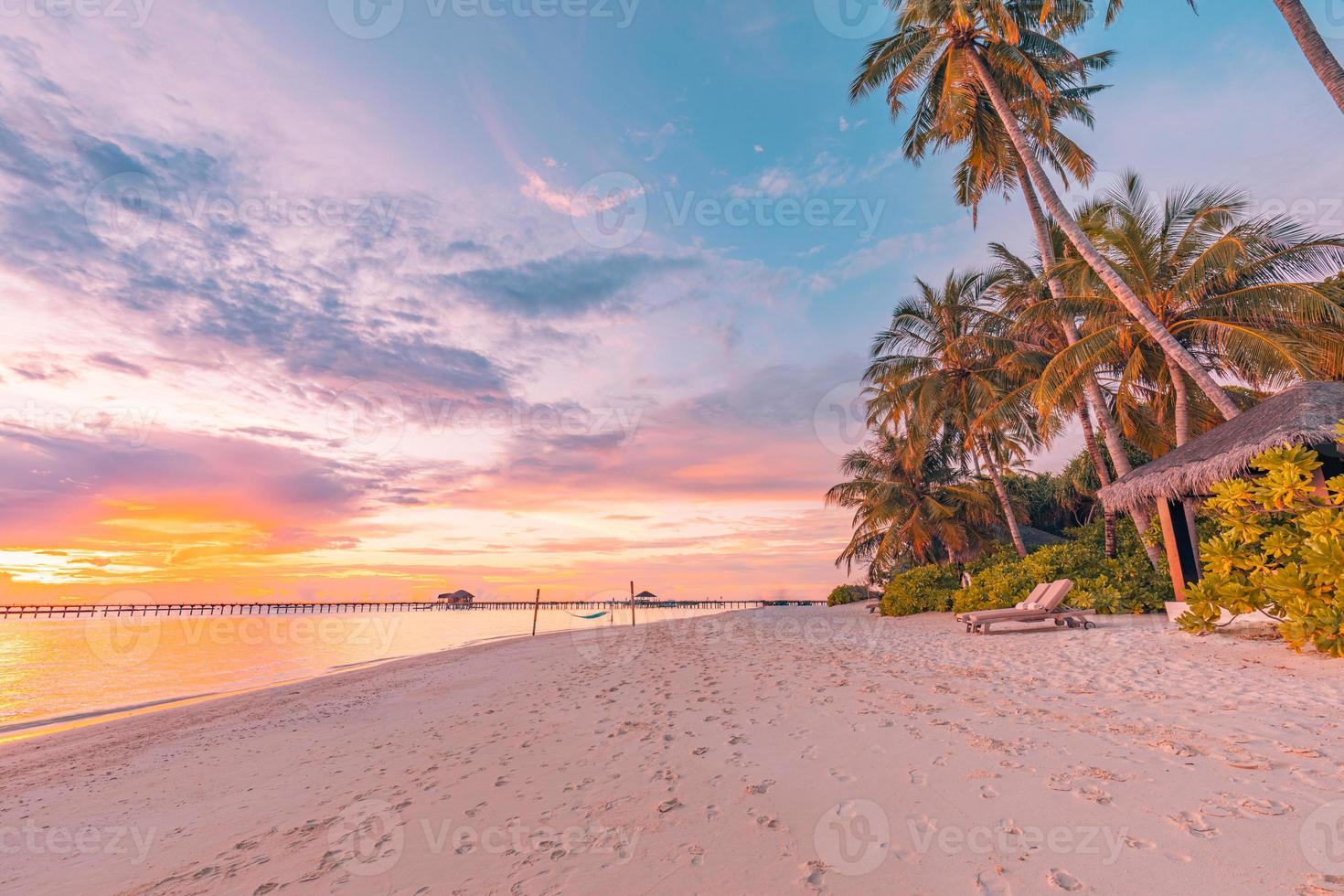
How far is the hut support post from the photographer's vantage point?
11.8 m

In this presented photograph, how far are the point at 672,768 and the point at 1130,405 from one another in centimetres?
1896

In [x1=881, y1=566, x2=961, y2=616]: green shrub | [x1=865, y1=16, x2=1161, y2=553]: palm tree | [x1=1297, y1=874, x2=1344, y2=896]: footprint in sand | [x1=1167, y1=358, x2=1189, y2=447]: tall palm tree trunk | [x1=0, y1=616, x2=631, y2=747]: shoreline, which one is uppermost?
[x1=865, y1=16, x2=1161, y2=553]: palm tree

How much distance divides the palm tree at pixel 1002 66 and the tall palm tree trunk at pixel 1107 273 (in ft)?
0.07

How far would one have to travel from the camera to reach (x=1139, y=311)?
12.9m

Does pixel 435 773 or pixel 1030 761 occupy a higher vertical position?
pixel 1030 761

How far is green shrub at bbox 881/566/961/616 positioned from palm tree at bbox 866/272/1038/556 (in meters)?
2.56

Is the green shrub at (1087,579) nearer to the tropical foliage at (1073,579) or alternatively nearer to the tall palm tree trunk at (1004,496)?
the tropical foliage at (1073,579)

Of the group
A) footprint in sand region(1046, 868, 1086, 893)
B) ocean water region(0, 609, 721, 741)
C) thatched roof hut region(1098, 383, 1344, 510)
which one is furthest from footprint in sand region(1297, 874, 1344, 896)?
ocean water region(0, 609, 721, 741)

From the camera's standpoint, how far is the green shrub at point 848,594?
34.8m

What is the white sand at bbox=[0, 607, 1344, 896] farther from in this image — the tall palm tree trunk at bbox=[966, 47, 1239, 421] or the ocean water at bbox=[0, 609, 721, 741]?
the tall palm tree trunk at bbox=[966, 47, 1239, 421]

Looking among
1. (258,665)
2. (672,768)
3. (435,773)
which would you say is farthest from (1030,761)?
(258,665)

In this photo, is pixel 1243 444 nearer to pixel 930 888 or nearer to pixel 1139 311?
pixel 1139 311

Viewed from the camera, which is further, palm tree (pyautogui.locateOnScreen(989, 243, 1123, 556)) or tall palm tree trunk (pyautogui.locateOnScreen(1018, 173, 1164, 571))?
palm tree (pyautogui.locateOnScreen(989, 243, 1123, 556))

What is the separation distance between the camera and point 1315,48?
10.3 m
